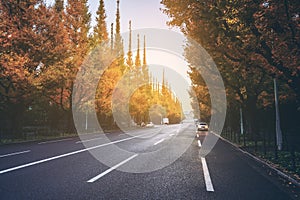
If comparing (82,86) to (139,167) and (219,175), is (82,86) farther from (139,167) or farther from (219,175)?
(219,175)

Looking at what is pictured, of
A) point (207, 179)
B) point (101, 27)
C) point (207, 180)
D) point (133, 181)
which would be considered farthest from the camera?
point (101, 27)

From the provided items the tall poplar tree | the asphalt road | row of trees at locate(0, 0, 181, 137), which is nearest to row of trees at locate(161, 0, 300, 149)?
the asphalt road

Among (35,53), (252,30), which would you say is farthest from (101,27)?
(252,30)

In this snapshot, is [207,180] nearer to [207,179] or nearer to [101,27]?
[207,179]

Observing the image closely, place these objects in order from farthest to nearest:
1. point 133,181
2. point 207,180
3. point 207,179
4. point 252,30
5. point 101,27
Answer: point 101,27
point 252,30
point 207,179
point 207,180
point 133,181

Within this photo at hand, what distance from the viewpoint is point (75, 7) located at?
28.0 meters

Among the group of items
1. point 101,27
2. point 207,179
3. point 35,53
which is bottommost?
point 207,179

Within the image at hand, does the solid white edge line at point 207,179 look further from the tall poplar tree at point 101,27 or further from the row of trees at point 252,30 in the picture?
the tall poplar tree at point 101,27

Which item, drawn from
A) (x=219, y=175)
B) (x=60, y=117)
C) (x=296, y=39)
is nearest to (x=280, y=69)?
(x=296, y=39)

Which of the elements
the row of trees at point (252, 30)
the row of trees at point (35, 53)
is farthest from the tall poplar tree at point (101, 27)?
the row of trees at point (252, 30)

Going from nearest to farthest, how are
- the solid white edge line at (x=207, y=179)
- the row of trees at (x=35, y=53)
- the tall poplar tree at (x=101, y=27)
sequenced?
the solid white edge line at (x=207, y=179) < the row of trees at (x=35, y=53) < the tall poplar tree at (x=101, y=27)

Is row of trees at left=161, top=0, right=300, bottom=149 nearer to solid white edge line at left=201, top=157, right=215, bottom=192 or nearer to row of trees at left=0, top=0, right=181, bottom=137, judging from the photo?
solid white edge line at left=201, top=157, right=215, bottom=192

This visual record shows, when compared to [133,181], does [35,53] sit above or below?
above

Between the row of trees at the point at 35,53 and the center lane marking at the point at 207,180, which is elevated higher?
the row of trees at the point at 35,53
